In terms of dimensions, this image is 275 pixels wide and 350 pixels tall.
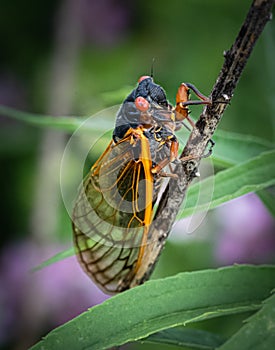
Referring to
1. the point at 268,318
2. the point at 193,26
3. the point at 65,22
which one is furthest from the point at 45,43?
the point at 268,318

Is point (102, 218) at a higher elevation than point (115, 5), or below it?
below

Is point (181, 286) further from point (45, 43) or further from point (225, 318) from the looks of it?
point (45, 43)

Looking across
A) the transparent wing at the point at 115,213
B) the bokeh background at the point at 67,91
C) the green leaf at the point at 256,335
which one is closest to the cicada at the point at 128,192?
the transparent wing at the point at 115,213

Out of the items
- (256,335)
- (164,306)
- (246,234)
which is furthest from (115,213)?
(246,234)

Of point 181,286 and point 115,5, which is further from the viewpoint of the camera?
point 115,5

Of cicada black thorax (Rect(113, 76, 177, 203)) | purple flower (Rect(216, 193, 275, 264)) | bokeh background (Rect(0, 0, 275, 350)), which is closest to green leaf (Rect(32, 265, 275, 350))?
cicada black thorax (Rect(113, 76, 177, 203))

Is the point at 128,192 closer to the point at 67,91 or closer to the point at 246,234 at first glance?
the point at 246,234
